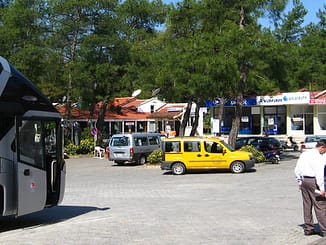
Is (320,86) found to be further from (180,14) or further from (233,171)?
(233,171)

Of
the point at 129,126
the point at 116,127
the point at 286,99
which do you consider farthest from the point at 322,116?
the point at 116,127

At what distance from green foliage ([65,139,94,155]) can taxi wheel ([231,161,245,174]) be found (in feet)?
68.2

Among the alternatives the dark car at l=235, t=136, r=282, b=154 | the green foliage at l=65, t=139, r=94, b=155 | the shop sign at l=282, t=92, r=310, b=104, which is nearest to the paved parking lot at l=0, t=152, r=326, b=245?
the dark car at l=235, t=136, r=282, b=154

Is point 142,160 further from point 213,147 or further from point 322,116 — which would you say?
point 322,116

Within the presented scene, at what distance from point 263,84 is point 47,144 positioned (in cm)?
2276

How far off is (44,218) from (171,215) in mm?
2939

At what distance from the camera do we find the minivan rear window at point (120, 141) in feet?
104

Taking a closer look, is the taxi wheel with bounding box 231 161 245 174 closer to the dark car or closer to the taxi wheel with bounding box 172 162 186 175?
the taxi wheel with bounding box 172 162 186 175

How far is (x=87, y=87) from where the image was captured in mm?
45188

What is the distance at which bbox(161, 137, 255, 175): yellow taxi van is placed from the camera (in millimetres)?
24719

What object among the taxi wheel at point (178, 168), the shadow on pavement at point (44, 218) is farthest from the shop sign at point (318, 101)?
the shadow on pavement at point (44, 218)

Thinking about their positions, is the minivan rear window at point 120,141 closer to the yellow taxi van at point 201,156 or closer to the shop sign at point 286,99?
the yellow taxi van at point 201,156

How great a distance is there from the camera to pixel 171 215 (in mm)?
12383

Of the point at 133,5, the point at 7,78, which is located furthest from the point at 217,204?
the point at 133,5
